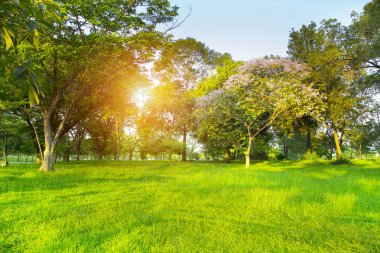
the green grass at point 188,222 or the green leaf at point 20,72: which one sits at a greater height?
the green leaf at point 20,72

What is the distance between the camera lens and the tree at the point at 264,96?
2294 centimetres

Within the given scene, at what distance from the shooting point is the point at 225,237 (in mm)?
4480

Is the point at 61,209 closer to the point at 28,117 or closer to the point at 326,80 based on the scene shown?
the point at 28,117

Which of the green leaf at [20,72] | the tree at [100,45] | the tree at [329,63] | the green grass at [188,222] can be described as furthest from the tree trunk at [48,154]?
the tree at [329,63]

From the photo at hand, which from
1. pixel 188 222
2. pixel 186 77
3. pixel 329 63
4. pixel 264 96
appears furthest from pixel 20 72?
pixel 186 77

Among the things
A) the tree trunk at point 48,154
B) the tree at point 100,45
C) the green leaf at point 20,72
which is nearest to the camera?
the green leaf at point 20,72

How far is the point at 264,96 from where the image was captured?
77.9 feet

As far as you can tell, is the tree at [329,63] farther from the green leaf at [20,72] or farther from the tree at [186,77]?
the green leaf at [20,72]

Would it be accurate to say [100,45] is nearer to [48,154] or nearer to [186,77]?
[48,154]

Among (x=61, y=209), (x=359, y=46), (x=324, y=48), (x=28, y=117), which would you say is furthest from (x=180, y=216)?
(x=324, y=48)

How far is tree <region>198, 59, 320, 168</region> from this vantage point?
2294cm

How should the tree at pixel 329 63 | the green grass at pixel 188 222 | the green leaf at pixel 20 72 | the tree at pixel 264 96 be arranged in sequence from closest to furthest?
the green leaf at pixel 20 72
the green grass at pixel 188 222
the tree at pixel 264 96
the tree at pixel 329 63

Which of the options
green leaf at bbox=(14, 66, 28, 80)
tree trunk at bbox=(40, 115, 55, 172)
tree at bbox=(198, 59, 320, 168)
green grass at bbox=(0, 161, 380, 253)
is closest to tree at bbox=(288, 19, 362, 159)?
tree at bbox=(198, 59, 320, 168)

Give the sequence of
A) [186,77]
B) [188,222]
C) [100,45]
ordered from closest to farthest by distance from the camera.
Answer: [188,222] → [100,45] → [186,77]
